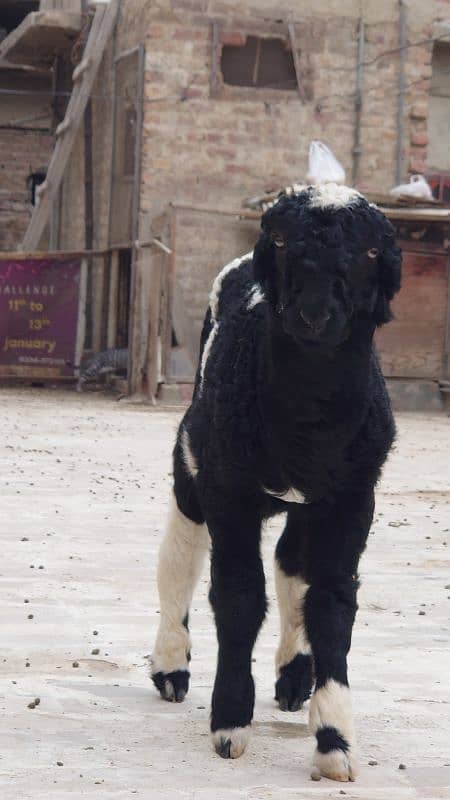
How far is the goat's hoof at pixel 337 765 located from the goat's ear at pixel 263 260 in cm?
129

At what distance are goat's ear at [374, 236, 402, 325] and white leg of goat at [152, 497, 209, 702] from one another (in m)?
1.22

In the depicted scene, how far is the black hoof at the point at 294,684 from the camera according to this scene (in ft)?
15.6

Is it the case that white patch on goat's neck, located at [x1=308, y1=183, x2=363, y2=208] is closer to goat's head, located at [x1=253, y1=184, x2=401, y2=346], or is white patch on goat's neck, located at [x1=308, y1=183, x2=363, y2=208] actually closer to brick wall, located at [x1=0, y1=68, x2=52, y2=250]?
goat's head, located at [x1=253, y1=184, x2=401, y2=346]

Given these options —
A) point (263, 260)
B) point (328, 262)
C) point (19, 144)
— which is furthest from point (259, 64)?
point (328, 262)

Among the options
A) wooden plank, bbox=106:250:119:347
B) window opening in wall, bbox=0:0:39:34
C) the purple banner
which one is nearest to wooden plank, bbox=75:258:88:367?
the purple banner

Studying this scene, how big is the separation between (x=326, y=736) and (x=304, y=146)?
56.6 feet

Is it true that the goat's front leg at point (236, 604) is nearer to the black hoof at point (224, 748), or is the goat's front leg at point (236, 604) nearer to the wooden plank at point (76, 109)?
the black hoof at point (224, 748)

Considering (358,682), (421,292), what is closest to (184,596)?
(358,682)

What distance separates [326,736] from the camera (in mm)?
4035

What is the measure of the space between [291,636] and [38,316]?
56.1ft

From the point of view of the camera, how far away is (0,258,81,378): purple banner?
2141cm

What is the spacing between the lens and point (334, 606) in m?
4.18

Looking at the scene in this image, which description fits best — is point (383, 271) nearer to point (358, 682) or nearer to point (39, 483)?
point (358, 682)

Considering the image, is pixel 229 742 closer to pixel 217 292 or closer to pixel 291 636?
pixel 291 636
